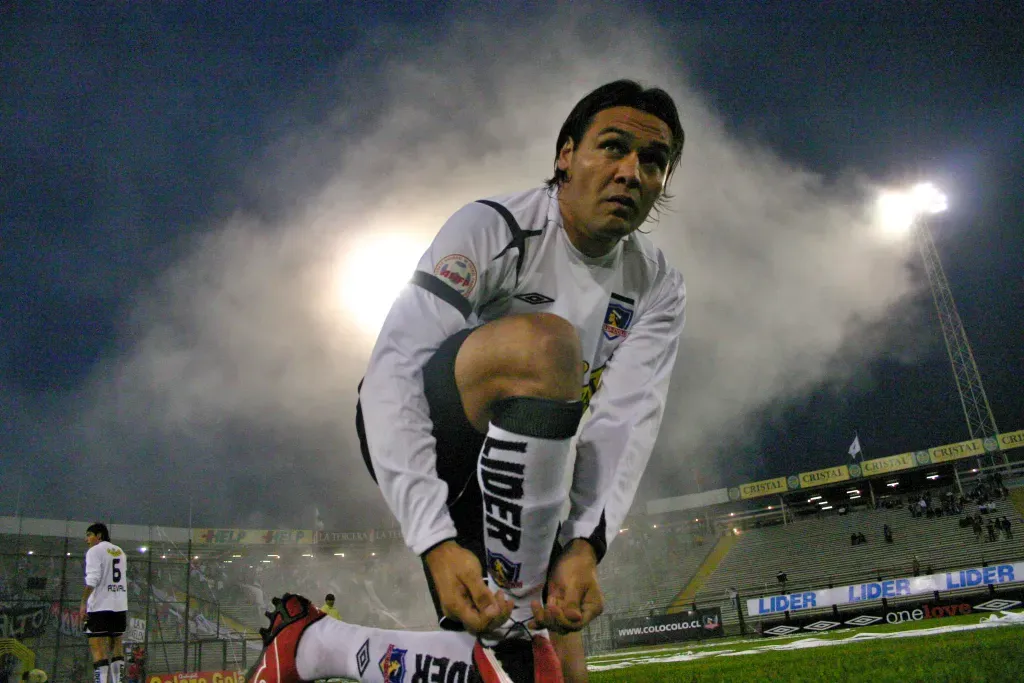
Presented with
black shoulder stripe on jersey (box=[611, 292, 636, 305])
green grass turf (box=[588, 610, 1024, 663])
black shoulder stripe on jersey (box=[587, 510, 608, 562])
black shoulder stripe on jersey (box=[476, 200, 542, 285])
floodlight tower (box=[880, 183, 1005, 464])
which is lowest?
green grass turf (box=[588, 610, 1024, 663])

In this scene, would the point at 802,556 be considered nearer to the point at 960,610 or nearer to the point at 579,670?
the point at 960,610

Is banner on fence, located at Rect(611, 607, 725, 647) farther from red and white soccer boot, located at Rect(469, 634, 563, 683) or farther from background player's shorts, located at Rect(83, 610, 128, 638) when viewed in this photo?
red and white soccer boot, located at Rect(469, 634, 563, 683)

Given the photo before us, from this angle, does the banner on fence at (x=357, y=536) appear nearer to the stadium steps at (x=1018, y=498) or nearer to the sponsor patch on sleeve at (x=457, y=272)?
the stadium steps at (x=1018, y=498)

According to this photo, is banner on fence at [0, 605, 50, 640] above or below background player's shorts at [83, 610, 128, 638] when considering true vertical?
above

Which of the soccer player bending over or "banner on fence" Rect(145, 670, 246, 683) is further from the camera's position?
"banner on fence" Rect(145, 670, 246, 683)

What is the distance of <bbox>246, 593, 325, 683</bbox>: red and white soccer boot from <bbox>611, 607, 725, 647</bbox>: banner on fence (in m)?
20.3

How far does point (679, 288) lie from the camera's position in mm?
2836

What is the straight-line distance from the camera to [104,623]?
294 inches

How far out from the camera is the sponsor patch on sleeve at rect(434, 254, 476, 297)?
1972mm

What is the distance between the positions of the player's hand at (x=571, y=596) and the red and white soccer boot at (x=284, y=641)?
3.41 feet

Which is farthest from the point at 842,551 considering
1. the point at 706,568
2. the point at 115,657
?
the point at 115,657

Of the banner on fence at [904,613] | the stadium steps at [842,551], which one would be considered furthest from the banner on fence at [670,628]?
the stadium steps at [842,551]

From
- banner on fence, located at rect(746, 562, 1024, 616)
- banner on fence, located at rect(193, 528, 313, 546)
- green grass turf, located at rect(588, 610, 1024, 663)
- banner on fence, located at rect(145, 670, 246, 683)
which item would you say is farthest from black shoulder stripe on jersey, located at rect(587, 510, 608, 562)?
banner on fence, located at rect(193, 528, 313, 546)

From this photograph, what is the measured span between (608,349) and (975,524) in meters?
37.3
